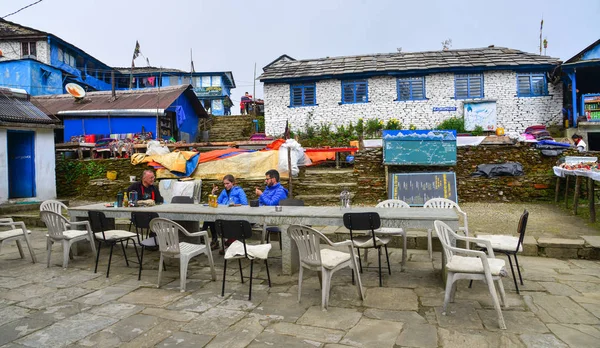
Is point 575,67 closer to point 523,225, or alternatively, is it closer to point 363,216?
point 523,225

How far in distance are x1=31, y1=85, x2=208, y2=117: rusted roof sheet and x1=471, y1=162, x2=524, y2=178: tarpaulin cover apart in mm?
13045

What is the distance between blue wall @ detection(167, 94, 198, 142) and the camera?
20.0m

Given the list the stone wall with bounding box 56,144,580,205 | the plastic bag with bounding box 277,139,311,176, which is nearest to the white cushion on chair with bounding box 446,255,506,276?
the stone wall with bounding box 56,144,580,205

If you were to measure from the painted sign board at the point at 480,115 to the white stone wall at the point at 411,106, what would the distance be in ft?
0.88

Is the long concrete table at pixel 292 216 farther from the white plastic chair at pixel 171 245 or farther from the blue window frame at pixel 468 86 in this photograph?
the blue window frame at pixel 468 86

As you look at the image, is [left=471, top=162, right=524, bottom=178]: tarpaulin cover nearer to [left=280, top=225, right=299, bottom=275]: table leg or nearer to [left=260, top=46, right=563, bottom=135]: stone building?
[left=280, top=225, right=299, bottom=275]: table leg

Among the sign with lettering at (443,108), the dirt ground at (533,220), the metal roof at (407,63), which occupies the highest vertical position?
the metal roof at (407,63)

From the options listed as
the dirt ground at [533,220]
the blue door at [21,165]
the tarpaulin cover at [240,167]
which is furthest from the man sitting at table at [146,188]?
the blue door at [21,165]

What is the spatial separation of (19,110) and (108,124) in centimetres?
668

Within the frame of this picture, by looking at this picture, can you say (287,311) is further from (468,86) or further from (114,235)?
(468,86)

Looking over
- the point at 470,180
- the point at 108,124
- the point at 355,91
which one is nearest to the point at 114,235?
the point at 470,180

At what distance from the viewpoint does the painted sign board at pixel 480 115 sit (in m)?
17.0

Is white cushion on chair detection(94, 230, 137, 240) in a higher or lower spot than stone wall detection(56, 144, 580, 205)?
lower

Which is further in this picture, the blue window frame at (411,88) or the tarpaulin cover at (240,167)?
the blue window frame at (411,88)
